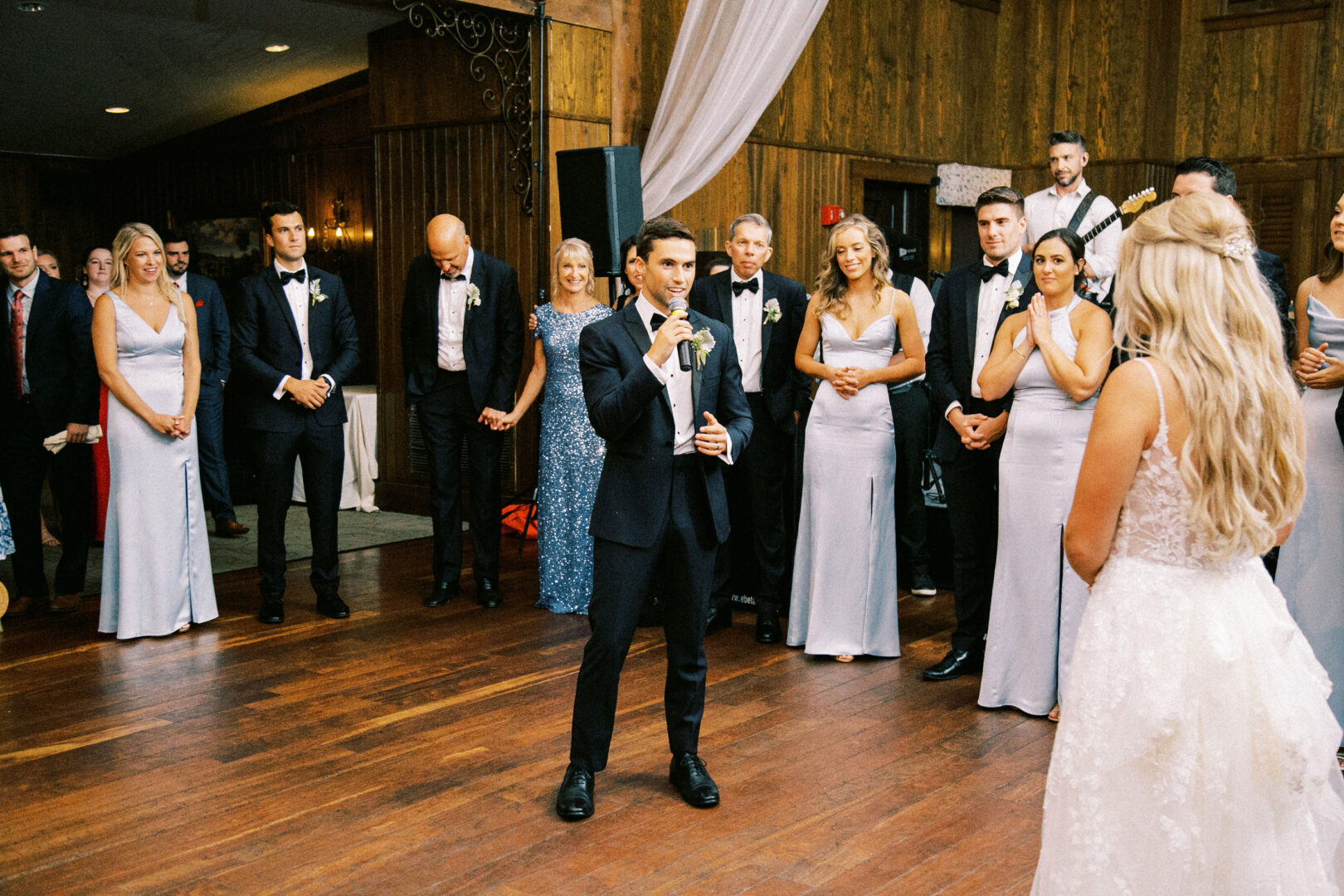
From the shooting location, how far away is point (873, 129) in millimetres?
9352

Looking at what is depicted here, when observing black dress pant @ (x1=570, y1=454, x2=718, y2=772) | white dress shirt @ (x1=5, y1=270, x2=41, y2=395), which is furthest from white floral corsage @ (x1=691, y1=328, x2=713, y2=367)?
white dress shirt @ (x1=5, y1=270, x2=41, y2=395)

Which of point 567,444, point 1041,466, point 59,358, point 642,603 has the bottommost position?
point 642,603

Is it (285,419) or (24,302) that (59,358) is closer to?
(24,302)

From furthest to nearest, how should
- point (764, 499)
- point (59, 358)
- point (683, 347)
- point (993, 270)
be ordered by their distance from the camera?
point (59, 358) < point (764, 499) < point (993, 270) < point (683, 347)

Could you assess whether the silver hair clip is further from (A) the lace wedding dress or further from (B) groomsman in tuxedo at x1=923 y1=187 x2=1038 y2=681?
(B) groomsman in tuxedo at x1=923 y1=187 x2=1038 y2=681

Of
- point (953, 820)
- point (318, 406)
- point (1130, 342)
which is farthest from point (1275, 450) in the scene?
point (318, 406)

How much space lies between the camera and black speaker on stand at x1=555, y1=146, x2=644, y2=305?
5812 mm

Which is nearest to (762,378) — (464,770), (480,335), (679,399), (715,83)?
(480,335)

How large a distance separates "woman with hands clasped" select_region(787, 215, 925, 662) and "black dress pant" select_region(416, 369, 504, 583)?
64.1 inches

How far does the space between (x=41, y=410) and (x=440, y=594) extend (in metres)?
1.91

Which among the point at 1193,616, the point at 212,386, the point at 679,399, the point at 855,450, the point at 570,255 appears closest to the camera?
the point at 1193,616

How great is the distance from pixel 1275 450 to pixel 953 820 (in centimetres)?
155

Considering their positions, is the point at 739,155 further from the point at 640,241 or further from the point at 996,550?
the point at 640,241

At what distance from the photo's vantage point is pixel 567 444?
5.53 m
